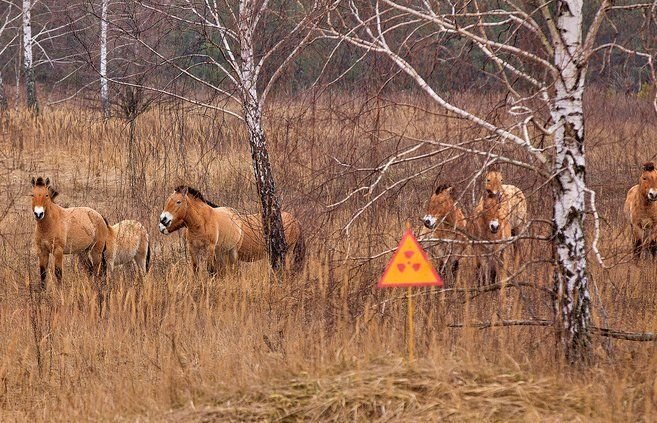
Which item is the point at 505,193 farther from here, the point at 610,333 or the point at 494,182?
the point at 610,333

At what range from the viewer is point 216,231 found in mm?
14047

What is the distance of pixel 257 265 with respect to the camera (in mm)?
14453

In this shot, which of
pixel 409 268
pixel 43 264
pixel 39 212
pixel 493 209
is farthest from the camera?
pixel 43 264

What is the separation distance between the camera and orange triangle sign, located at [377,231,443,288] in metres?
7.51

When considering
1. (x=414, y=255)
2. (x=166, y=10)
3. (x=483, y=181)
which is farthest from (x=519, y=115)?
(x=166, y=10)

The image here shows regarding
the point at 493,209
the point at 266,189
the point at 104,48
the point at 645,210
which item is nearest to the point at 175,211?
the point at 266,189

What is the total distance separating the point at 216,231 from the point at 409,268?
22.3 feet

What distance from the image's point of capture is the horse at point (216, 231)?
44.8 feet

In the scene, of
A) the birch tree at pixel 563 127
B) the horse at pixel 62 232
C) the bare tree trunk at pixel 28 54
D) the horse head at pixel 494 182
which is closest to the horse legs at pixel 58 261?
the horse at pixel 62 232

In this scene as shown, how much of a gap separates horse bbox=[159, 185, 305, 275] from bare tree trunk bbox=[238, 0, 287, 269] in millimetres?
220

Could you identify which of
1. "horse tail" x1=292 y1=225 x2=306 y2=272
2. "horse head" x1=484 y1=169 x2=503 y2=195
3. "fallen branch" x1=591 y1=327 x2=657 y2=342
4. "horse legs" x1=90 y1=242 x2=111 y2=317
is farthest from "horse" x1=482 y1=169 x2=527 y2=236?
"horse legs" x1=90 y1=242 x2=111 y2=317

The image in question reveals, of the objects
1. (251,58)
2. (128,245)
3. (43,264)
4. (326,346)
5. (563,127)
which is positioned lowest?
(326,346)

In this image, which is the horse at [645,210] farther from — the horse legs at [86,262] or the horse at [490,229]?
the horse legs at [86,262]

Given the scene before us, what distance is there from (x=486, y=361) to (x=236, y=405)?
6.28ft
